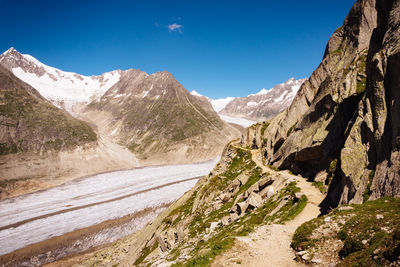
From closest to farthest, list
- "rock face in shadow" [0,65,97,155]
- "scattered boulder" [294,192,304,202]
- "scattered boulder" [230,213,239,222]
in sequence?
"scattered boulder" [294,192,304,202] → "scattered boulder" [230,213,239,222] → "rock face in shadow" [0,65,97,155]

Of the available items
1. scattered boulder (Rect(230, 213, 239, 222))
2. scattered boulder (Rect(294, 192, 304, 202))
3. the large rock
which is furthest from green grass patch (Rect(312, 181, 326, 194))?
scattered boulder (Rect(230, 213, 239, 222))

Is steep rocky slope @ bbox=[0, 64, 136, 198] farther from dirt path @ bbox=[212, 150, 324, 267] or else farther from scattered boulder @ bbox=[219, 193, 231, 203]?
dirt path @ bbox=[212, 150, 324, 267]

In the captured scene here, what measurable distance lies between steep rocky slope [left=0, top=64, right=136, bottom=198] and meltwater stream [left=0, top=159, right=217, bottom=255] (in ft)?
53.6

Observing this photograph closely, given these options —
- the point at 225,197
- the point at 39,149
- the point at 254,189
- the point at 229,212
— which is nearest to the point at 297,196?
the point at 254,189

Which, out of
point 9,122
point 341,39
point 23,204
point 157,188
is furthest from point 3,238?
point 9,122

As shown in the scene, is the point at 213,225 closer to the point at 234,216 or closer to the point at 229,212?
the point at 234,216

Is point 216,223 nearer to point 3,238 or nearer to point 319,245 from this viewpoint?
point 319,245

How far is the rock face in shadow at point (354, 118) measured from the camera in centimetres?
1406

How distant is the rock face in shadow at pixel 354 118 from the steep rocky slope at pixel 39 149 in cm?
15106

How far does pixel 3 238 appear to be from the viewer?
77.1m

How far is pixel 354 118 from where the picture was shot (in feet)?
65.7

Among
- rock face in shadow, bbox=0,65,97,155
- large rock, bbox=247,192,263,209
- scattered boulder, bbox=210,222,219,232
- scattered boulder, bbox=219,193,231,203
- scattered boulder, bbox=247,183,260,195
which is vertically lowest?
scattered boulder, bbox=210,222,219,232

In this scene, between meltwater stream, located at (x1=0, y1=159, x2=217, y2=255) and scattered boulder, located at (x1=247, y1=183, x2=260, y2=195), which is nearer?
scattered boulder, located at (x1=247, y1=183, x2=260, y2=195)

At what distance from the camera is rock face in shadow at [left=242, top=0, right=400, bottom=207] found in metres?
14.1
